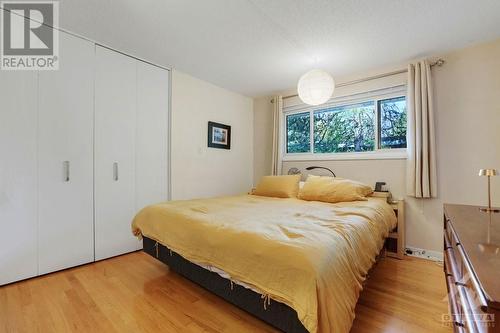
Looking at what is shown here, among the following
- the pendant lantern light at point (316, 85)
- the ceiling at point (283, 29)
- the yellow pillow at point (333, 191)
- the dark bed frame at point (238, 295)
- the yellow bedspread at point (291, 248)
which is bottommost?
the dark bed frame at point (238, 295)

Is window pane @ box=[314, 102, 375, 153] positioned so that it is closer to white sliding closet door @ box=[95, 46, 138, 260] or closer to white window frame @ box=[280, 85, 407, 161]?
white window frame @ box=[280, 85, 407, 161]

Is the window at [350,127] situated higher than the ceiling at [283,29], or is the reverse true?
the ceiling at [283,29]

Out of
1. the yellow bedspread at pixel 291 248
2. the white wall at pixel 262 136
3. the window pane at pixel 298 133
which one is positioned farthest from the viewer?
the white wall at pixel 262 136

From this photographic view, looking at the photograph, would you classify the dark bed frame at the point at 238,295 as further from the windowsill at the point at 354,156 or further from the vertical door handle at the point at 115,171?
the windowsill at the point at 354,156

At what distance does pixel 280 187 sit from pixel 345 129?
133cm

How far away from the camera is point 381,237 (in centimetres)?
190

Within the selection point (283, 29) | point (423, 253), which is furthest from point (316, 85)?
point (423, 253)

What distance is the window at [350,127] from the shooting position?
2.93 meters

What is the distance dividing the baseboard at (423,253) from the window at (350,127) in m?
1.26

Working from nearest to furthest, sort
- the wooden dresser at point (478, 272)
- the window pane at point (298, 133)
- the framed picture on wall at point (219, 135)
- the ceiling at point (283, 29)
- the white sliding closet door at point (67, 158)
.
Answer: the wooden dresser at point (478, 272) → the ceiling at point (283, 29) → the white sliding closet door at point (67, 158) → the framed picture on wall at point (219, 135) → the window pane at point (298, 133)

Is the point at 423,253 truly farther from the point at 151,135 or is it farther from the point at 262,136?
the point at 151,135

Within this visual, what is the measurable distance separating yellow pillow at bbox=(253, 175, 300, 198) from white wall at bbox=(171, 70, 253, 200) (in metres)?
0.89

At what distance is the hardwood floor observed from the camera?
1.43 m

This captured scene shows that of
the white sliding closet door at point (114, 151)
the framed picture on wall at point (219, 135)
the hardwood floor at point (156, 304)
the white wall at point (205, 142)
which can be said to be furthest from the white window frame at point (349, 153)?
the white sliding closet door at point (114, 151)
